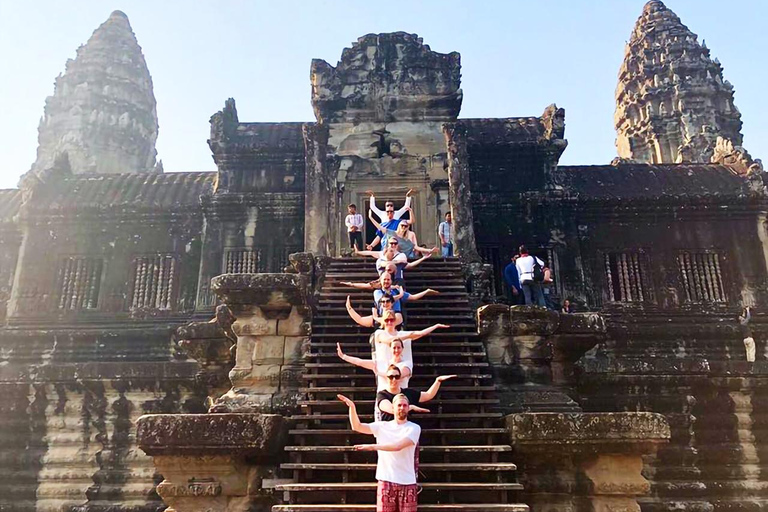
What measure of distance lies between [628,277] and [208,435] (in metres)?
9.96

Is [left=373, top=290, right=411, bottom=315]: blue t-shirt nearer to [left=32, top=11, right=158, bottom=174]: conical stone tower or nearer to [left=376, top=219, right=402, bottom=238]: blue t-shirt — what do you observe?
[left=376, top=219, right=402, bottom=238]: blue t-shirt

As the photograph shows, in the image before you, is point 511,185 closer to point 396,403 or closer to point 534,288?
point 534,288

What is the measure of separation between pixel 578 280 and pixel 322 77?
6.44m

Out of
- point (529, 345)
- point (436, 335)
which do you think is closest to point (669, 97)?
point (529, 345)

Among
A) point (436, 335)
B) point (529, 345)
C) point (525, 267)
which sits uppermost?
point (525, 267)

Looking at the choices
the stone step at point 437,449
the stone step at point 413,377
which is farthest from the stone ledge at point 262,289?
the stone step at point 437,449

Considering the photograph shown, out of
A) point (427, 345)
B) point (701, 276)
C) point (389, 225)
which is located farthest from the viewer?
point (701, 276)

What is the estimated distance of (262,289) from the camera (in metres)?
7.52

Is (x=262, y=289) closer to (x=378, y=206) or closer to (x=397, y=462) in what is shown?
(x=397, y=462)

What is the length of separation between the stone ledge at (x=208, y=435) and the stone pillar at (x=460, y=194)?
547 centimetres

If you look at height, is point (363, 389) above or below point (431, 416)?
above

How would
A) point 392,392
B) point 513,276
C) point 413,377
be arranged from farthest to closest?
point 513,276, point 413,377, point 392,392

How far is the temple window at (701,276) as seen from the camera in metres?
13.1

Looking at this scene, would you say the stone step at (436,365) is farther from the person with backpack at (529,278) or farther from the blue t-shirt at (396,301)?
the person with backpack at (529,278)
